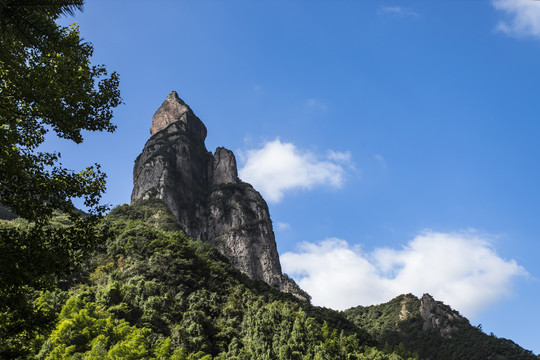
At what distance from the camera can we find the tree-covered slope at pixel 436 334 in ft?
231

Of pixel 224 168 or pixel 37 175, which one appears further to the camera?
pixel 224 168

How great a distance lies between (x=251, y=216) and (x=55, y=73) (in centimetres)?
8869

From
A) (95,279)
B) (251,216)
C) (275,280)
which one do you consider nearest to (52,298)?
(95,279)

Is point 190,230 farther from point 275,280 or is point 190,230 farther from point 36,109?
point 36,109

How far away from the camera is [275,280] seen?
87.4m

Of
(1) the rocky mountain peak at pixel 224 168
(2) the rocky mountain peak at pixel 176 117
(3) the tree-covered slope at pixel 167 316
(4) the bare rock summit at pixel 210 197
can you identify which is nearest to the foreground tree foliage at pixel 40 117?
(3) the tree-covered slope at pixel 167 316

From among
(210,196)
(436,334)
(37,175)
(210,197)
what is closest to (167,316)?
→ (37,175)

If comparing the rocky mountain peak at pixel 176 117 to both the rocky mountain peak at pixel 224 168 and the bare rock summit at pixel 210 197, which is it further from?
the rocky mountain peak at pixel 224 168

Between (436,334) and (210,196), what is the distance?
59.9 metres

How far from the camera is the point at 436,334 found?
78.3 meters

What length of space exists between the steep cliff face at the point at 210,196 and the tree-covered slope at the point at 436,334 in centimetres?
2563

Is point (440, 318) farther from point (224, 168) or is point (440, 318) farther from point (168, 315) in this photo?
point (168, 315)

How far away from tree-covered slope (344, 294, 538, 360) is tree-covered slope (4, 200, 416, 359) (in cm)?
3199

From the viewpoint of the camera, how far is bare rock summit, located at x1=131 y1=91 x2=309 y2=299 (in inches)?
3558
